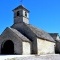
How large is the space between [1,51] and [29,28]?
6484 mm

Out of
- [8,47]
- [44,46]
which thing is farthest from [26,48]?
[44,46]

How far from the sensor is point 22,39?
29.5 meters

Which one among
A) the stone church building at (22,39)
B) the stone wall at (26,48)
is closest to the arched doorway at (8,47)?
the stone church building at (22,39)

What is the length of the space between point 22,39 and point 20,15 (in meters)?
7.09

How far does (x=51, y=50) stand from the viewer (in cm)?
4022

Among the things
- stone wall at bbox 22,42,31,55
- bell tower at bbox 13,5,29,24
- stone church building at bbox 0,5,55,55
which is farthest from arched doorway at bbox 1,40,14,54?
bell tower at bbox 13,5,29,24

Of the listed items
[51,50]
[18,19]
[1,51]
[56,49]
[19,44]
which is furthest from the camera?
[56,49]

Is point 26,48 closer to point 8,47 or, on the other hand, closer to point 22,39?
point 22,39

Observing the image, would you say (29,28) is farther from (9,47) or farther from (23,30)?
(9,47)

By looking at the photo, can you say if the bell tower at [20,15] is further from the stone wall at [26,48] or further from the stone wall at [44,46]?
the stone wall at [26,48]

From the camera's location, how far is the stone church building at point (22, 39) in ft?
98.6

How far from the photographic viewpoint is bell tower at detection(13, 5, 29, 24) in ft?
115

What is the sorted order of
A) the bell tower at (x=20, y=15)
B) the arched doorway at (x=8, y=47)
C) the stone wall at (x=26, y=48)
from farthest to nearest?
the bell tower at (x=20, y=15) → the arched doorway at (x=8, y=47) → the stone wall at (x=26, y=48)

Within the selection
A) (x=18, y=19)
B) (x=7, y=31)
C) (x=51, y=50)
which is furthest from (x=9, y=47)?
(x=51, y=50)
